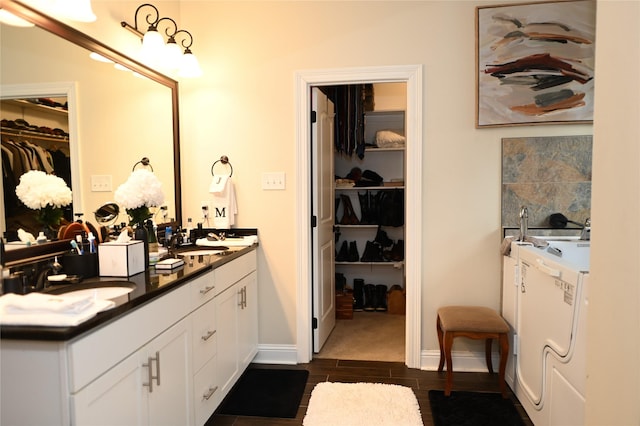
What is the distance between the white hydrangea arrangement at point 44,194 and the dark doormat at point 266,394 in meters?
1.38

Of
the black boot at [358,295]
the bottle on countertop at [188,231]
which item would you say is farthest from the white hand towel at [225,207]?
the black boot at [358,295]

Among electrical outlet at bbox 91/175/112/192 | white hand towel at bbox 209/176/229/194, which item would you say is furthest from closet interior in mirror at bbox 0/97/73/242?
white hand towel at bbox 209/176/229/194

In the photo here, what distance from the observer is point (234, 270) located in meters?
2.54

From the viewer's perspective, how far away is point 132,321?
1.45 m

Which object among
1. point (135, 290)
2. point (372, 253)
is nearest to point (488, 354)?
point (372, 253)

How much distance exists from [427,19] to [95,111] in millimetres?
2137

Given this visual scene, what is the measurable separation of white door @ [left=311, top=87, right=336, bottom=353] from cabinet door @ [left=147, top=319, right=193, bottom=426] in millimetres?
1376

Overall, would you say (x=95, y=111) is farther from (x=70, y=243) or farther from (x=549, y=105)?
(x=549, y=105)

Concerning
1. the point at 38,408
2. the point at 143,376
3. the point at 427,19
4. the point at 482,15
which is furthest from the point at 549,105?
the point at 38,408

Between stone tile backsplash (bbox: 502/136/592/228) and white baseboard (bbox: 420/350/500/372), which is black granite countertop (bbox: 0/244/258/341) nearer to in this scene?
white baseboard (bbox: 420/350/500/372)

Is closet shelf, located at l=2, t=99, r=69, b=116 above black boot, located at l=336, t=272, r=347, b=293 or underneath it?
above

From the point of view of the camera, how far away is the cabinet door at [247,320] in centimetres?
265

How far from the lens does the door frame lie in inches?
111

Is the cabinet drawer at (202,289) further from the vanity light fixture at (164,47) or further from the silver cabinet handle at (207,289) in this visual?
the vanity light fixture at (164,47)
